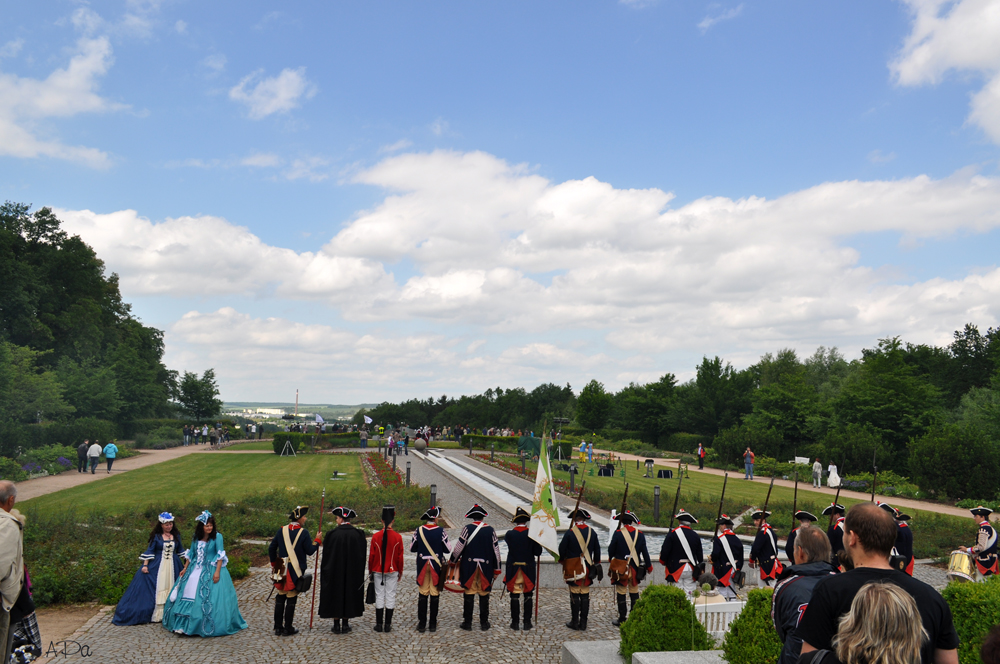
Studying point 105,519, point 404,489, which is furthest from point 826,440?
point 105,519

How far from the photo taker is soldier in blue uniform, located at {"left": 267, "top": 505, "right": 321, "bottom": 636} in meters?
8.75

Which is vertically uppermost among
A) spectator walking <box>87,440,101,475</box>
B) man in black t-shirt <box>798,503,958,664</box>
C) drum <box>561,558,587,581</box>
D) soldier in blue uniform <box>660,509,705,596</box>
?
man in black t-shirt <box>798,503,958,664</box>

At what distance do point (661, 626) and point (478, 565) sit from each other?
3.26 metres

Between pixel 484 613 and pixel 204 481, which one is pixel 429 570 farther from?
pixel 204 481

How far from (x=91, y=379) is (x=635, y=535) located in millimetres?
48217

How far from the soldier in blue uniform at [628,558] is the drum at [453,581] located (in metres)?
2.21

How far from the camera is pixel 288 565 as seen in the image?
8766 mm

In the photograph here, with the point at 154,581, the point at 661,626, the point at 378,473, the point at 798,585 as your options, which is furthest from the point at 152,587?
the point at 378,473

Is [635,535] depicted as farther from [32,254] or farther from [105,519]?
[32,254]

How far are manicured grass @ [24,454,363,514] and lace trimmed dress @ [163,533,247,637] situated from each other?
36.1 ft

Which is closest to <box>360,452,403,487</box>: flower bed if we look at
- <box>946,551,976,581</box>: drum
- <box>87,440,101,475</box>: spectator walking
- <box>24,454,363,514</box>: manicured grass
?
<box>24,454,363,514</box>: manicured grass

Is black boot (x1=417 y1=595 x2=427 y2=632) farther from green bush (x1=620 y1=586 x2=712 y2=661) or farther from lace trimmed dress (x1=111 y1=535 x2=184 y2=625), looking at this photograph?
lace trimmed dress (x1=111 y1=535 x2=184 y2=625)

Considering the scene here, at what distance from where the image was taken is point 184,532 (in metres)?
15.3

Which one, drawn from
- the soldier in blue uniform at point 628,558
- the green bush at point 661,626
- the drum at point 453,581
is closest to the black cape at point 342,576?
the drum at point 453,581
